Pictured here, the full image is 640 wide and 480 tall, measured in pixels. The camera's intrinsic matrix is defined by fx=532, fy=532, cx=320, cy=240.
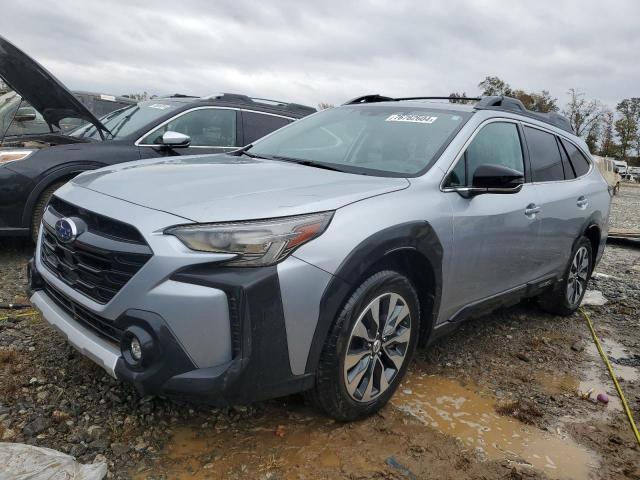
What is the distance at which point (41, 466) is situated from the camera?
199cm

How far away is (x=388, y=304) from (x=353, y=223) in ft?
1.67

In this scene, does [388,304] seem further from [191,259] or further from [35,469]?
[35,469]

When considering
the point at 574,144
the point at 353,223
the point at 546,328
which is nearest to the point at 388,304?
the point at 353,223

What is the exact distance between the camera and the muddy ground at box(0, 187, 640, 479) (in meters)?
2.36

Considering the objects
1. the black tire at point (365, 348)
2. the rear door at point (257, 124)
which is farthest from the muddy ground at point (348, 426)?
the rear door at point (257, 124)

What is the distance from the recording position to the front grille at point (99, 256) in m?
2.13

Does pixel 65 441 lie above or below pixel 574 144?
below

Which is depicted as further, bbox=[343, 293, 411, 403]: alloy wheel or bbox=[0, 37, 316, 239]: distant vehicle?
bbox=[0, 37, 316, 239]: distant vehicle

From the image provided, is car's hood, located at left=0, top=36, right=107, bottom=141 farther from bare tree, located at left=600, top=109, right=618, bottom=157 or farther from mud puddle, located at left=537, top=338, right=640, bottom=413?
bare tree, located at left=600, top=109, right=618, bottom=157

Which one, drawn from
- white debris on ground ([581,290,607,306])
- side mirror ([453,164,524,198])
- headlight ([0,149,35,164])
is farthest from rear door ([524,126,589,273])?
headlight ([0,149,35,164])

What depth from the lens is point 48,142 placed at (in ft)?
17.1

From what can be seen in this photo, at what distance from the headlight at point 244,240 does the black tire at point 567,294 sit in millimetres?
3146

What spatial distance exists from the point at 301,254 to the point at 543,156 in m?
2.69

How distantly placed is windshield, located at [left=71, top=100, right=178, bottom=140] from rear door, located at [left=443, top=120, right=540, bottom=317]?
3523mm
